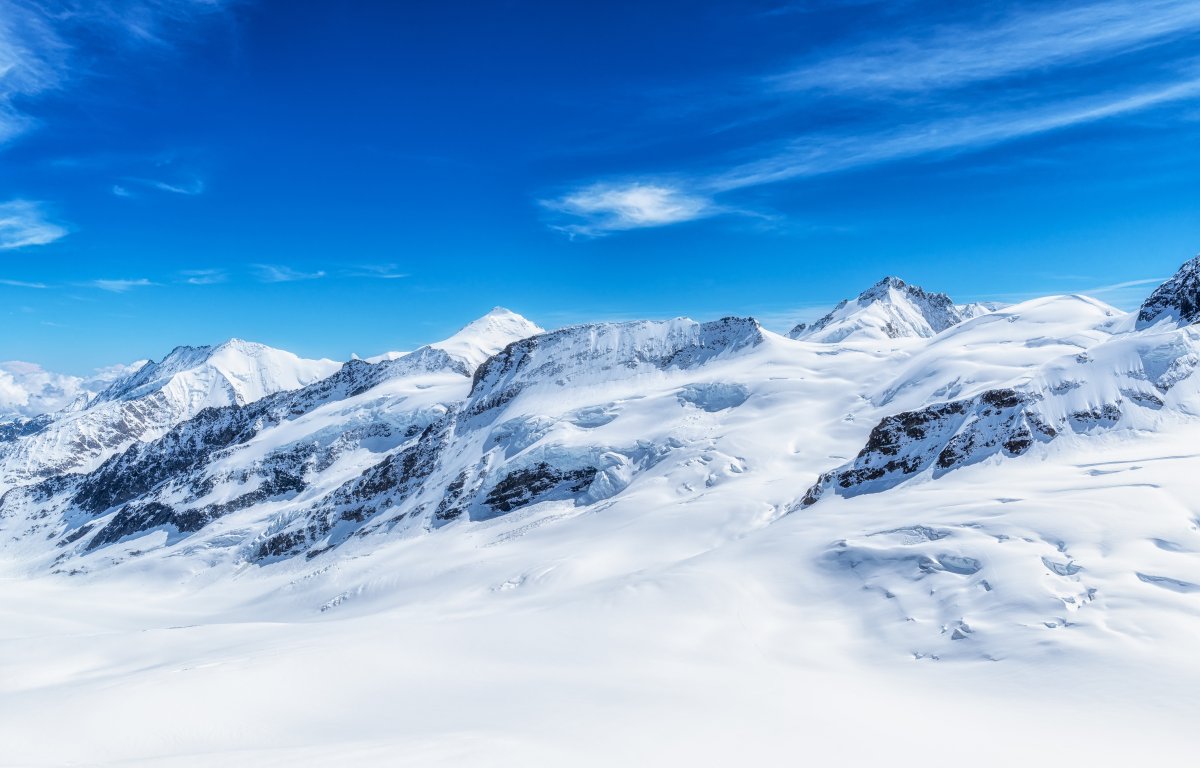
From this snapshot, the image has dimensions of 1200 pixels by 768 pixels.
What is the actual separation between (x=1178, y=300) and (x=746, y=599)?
69659 millimetres

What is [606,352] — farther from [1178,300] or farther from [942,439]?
[1178,300]

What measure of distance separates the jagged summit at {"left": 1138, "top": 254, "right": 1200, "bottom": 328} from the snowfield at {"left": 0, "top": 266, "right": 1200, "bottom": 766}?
0.40m

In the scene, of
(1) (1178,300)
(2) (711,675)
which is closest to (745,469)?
(1) (1178,300)

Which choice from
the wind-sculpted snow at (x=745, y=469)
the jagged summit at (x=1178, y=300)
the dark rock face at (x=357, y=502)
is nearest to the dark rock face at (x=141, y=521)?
the wind-sculpted snow at (x=745, y=469)

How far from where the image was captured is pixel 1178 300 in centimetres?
7356

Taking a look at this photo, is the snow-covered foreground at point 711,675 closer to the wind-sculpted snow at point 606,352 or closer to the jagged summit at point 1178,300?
the jagged summit at point 1178,300

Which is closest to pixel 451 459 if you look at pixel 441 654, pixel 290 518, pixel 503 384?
pixel 503 384

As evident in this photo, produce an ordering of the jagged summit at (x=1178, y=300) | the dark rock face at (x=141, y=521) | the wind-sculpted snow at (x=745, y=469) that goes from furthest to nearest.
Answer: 1. the dark rock face at (x=141, y=521)
2. the jagged summit at (x=1178, y=300)
3. the wind-sculpted snow at (x=745, y=469)

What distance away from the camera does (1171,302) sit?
75188mm

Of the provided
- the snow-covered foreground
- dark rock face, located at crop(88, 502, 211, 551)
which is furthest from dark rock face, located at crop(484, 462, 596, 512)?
dark rock face, located at crop(88, 502, 211, 551)

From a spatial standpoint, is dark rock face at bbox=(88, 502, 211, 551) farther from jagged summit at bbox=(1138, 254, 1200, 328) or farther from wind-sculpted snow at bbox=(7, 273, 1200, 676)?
jagged summit at bbox=(1138, 254, 1200, 328)

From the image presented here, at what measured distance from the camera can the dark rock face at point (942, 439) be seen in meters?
53.9

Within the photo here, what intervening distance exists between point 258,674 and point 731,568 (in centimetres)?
2772

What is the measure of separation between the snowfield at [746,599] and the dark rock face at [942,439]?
9.3 inches
